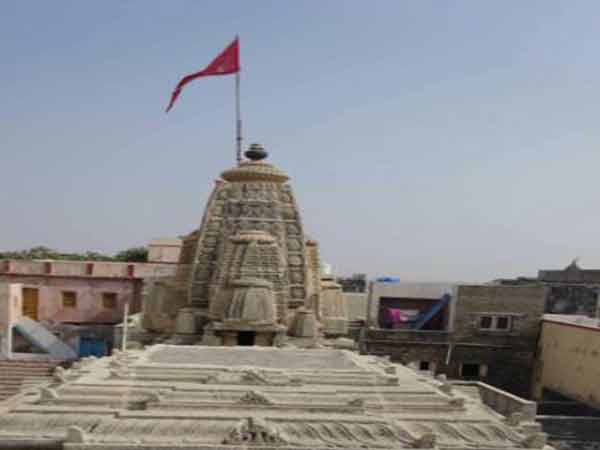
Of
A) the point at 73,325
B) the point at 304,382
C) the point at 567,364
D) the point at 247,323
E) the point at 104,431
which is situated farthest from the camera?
the point at 73,325

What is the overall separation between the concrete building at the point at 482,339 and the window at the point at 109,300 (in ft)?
39.1

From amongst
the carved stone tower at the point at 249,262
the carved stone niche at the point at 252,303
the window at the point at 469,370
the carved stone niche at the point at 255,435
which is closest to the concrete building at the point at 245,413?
the carved stone niche at the point at 255,435

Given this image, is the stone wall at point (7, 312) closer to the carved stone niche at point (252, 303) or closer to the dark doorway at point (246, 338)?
the dark doorway at point (246, 338)

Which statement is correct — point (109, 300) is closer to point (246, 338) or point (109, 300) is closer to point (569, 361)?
point (246, 338)

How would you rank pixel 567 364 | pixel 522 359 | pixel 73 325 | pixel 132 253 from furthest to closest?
1. pixel 132 253
2. pixel 73 325
3. pixel 522 359
4. pixel 567 364

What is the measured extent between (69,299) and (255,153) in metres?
15.0

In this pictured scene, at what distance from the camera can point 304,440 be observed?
315 inches

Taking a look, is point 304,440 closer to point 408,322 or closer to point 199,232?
point 199,232

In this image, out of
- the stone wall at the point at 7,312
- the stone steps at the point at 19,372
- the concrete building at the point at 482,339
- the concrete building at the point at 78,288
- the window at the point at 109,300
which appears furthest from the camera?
the window at the point at 109,300

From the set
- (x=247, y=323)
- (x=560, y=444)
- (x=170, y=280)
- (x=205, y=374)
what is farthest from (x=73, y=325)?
(x=560, y=444)

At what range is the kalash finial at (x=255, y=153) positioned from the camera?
18156 mm

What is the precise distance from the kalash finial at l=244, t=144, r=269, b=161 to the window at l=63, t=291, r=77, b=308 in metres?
14.5

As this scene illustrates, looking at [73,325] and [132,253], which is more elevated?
[132,253]

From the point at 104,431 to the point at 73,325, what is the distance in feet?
67.7
